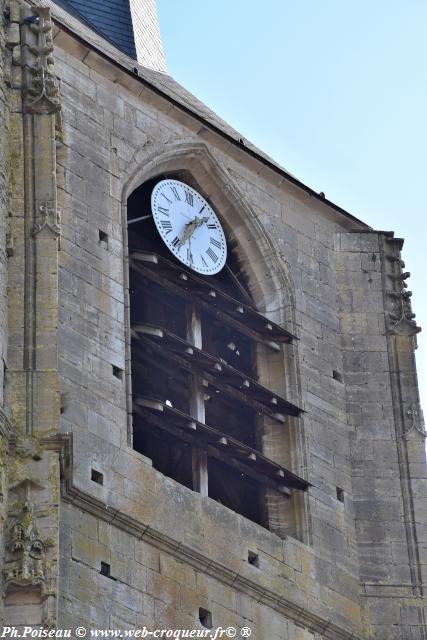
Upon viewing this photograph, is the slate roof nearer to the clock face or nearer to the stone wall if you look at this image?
the clock face

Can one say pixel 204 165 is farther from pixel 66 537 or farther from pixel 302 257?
pixel 66 537

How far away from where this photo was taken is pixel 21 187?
109 ft

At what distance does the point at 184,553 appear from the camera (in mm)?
33531

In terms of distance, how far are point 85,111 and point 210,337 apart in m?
3.14

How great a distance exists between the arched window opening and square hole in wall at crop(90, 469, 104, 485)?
66.2 inches

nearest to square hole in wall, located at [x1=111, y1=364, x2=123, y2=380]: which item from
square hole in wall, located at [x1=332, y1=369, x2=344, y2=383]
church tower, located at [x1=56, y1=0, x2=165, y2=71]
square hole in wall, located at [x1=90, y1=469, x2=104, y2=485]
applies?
square hole in wall, located at [x1=90, y1=469, x2=104, y2=485]

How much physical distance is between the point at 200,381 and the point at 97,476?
10.4ft

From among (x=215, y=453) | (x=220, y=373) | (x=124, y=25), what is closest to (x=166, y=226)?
(x=220, y=373)

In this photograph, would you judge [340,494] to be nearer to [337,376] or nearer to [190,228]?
[337,376]

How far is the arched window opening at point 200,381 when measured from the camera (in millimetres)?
35188

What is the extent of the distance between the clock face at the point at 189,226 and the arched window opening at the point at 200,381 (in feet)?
0.43

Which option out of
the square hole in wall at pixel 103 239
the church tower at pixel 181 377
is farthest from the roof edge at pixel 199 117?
the square hole in wall at pixel 103 239

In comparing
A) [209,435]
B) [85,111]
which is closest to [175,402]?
[209,435]

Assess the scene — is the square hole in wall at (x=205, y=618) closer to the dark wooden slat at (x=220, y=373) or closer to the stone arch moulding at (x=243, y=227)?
the dark wooden slat at (x=220, y=373)
